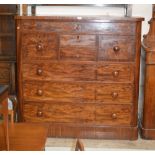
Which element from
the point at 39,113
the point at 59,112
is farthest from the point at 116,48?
the point at 39,113

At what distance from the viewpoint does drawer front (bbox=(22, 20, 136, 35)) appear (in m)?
3.07

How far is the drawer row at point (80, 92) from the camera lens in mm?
3195

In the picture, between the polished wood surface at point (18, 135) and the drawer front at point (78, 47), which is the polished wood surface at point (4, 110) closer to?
the polished wood surface at point (18, 135)

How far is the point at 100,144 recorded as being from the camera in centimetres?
316

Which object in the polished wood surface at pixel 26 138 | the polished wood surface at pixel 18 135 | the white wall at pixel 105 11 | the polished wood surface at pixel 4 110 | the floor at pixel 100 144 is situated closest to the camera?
the polished wood surface at pixel 4 110

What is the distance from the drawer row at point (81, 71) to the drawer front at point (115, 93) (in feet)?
0.19

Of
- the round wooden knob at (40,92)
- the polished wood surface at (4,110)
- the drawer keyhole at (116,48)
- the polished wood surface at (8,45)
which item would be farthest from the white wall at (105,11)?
the polished wood surface at (4,110)

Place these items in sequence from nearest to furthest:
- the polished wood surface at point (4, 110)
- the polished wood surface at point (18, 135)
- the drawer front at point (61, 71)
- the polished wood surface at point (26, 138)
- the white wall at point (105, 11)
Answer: the polished wood surface at point (4, 110)
the polished wood surface at point (18, 135)
the polished wood surface at point (26, 138)
the drawer front at point (61, 71)
the white wall at point (105, 11)

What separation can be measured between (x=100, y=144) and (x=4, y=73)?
4.24 feet

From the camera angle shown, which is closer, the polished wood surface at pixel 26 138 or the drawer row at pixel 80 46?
the polished wood surface at pixel 26 138

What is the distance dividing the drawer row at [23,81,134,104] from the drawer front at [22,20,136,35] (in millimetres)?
496

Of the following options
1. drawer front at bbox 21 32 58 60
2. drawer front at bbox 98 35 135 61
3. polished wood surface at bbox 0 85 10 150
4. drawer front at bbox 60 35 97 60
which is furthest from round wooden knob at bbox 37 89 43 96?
polished wood surface at bbox 0 85 10 150

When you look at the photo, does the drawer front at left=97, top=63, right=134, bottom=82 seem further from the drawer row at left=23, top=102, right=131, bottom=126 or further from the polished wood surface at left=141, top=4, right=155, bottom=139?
the drawer row at left=23, top=102, right=131, bottom=126

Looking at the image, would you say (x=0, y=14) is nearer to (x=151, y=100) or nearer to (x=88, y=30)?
(x=88, y=30)
